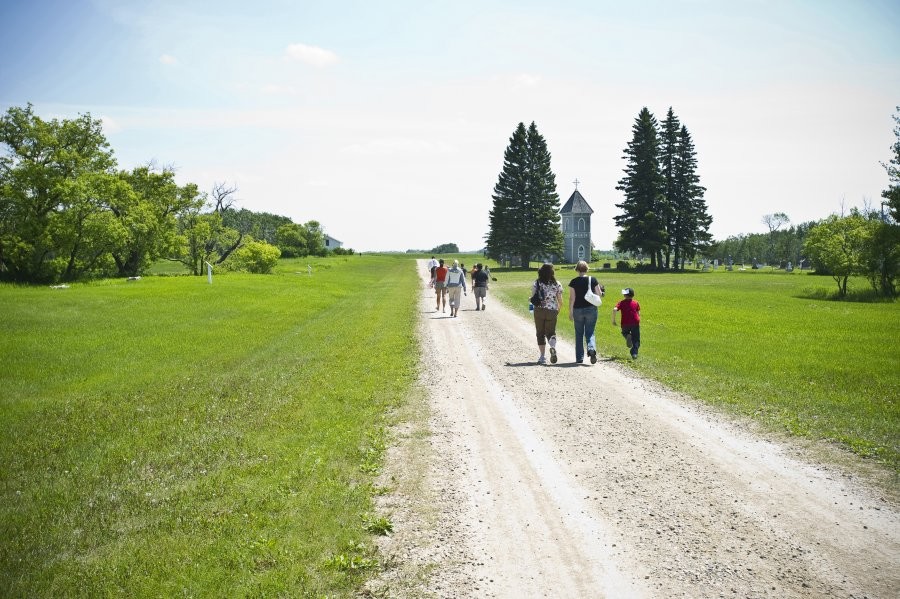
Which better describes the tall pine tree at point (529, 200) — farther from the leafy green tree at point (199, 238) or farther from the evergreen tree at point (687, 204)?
the leafy green tree at point (199, 238)

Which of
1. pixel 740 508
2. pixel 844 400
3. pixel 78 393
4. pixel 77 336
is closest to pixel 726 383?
pixel 844 400

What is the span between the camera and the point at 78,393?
440 inches

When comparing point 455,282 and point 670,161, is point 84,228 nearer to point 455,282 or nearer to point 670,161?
point 455,282

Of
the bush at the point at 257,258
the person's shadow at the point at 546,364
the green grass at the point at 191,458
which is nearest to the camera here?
the green grass at the point at 191,458

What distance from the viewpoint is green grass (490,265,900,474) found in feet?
25.9

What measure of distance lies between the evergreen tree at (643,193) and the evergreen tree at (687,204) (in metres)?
2.79

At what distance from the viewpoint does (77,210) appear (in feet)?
131

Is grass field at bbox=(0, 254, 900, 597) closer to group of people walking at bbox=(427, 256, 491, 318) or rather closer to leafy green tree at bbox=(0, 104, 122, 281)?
group of people walking at bbox=(427, 256, 491, 318)


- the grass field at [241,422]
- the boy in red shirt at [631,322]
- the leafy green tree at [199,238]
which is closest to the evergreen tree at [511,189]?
the leafy green tree at [199,238]

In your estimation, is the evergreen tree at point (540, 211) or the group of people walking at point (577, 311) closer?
the group of people walking at point (577, 311)

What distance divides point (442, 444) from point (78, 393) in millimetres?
8906

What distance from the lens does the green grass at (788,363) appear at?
25.9 ft

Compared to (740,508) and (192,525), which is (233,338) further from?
(740,508)

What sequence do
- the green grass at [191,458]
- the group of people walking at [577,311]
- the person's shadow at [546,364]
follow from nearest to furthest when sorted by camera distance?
1. the green grass at [191,458]
2. the person's shadow at [546,364]
3. the group of people walking at [577,311]
